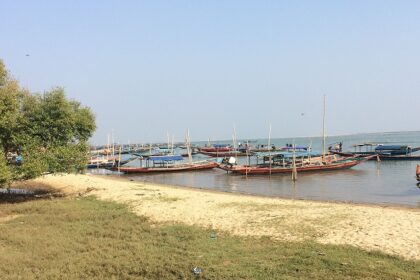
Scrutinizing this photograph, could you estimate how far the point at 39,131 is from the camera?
20234mm

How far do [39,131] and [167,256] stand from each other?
13.3 meters

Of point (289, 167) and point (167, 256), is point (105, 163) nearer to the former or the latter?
point (289, 167)

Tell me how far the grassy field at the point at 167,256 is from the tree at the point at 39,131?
20.9 feet

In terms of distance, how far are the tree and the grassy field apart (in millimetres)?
6380

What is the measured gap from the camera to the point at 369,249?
9.70m

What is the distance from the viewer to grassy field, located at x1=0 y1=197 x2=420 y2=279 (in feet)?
27.0

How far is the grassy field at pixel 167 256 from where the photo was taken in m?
8.23

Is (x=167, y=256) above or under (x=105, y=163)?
above

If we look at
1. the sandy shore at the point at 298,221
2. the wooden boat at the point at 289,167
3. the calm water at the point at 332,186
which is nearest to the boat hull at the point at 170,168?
the wooden boat at the point at 289,167

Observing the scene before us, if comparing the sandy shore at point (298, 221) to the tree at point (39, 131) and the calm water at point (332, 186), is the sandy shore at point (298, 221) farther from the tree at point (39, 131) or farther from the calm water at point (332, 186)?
the calm water at point (332, 186)

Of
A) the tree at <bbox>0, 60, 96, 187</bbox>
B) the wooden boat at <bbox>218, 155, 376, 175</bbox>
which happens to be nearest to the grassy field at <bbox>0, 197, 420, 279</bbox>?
the tree at <bbox>0, 60, 96, 187</bbox>

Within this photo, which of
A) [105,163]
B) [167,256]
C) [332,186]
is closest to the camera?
[167,256]

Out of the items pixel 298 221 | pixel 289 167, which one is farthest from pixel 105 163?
pixel 298 221

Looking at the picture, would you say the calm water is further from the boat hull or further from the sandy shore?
the sandy shore
